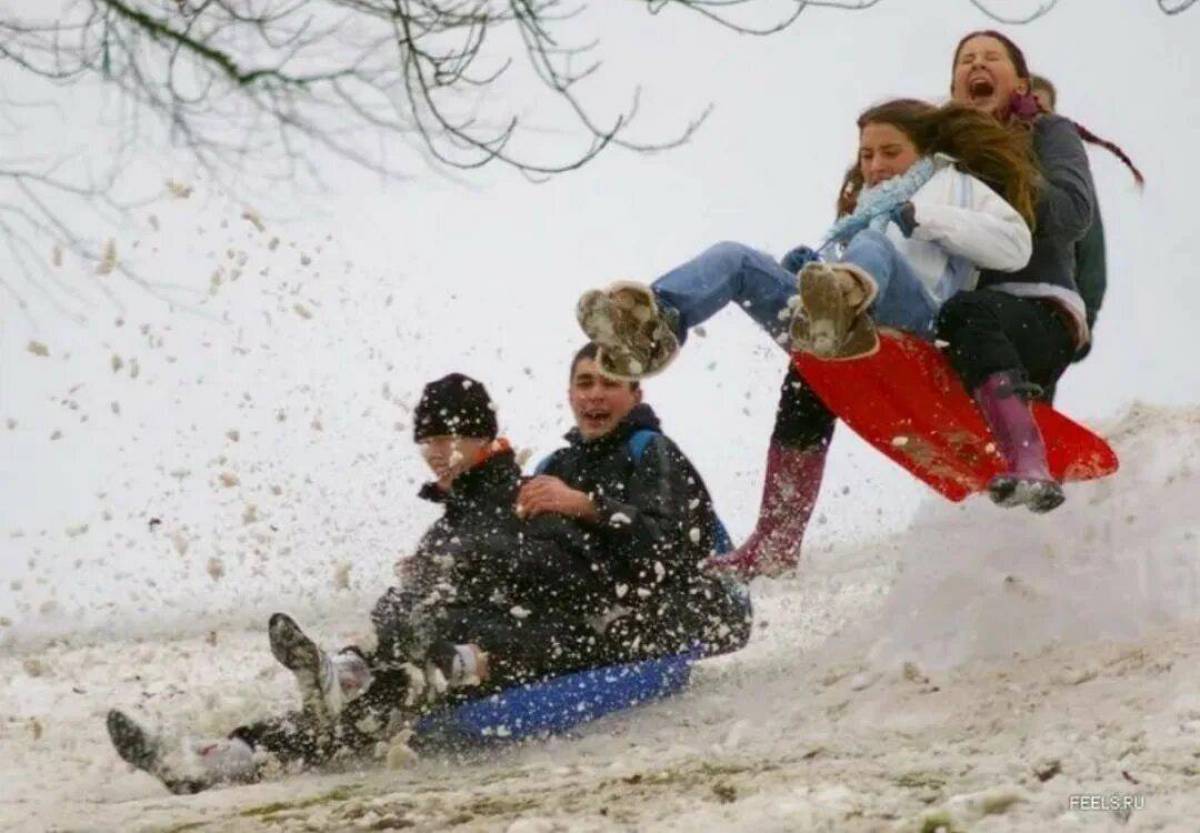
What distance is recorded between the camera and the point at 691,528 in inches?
230

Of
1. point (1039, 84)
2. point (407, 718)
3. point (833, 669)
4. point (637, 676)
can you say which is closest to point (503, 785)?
point (407, 718)

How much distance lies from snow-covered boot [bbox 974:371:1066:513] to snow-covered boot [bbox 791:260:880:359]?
1.39 feet

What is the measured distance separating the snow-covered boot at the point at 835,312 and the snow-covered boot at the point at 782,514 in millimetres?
1058

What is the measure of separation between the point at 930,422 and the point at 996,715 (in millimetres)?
975

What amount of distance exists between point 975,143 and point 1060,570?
4.62 ft

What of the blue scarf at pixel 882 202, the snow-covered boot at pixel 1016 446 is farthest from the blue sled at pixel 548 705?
the blue scarf at pixel 882 202

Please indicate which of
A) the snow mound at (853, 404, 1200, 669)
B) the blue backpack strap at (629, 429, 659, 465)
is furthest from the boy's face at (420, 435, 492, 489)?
the snow mound at (853, 404, 1200, 669)

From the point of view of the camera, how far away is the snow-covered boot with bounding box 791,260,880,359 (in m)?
4.95

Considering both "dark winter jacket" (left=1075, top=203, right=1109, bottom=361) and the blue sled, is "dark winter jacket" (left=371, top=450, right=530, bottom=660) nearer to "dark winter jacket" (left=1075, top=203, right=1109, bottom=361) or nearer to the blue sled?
the blue sled

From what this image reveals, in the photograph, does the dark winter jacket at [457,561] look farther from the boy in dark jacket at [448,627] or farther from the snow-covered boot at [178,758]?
the snow-covered boot at [178,758]

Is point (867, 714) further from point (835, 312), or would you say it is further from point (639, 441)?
point (835, 312)

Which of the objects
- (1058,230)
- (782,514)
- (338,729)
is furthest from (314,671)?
(1058,230)

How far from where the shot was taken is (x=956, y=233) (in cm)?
525

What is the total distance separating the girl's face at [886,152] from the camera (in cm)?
555
